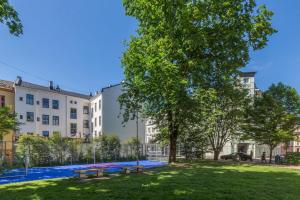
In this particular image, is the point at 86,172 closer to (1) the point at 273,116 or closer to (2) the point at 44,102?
(1) the point at 273,116

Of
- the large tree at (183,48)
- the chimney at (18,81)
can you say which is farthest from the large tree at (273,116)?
the chimney at (18,81)

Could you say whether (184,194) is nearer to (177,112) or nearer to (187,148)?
(177,112)

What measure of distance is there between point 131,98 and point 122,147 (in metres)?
10.4

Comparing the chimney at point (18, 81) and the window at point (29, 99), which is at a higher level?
the chimney at point (18, 81)

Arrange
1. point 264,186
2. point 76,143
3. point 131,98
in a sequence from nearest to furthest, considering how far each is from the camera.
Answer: point 264,186, point 131,98, point 76,143

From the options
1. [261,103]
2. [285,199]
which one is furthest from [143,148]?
[285,199]

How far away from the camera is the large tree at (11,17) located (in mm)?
11782

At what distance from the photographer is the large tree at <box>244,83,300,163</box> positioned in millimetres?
31516

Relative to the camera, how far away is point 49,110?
134 feet

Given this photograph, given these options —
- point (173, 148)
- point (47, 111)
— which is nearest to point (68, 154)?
point (173, 148)

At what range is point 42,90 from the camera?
3947 centimetres

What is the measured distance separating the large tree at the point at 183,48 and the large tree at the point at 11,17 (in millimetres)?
9638

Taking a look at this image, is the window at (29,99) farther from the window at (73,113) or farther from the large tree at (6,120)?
the large tree at (6,120)

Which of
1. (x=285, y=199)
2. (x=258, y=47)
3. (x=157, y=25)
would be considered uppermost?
(x=157, y=25)
